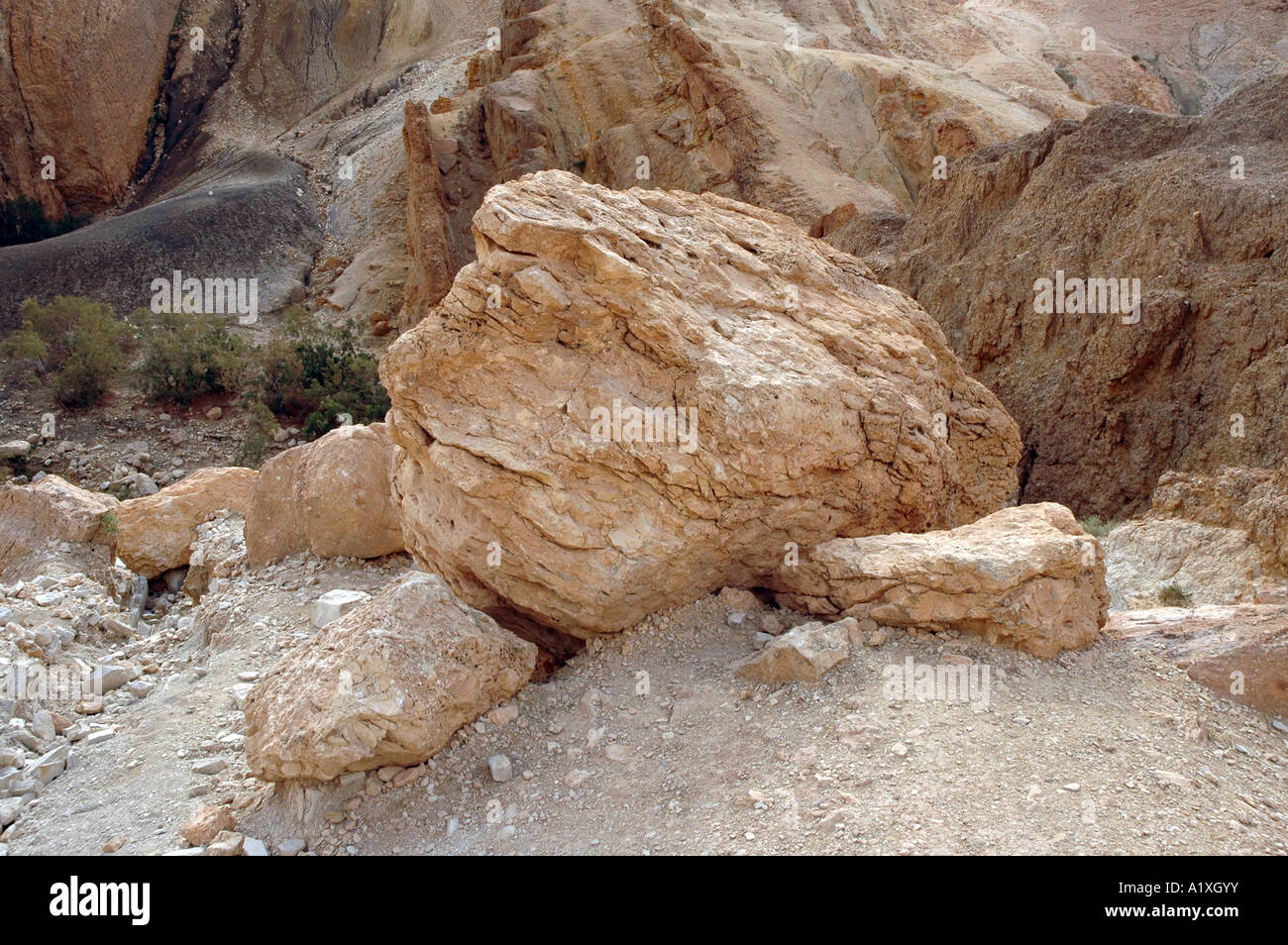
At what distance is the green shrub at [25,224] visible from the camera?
30656 millimetres

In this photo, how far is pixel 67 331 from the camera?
22.2 meters

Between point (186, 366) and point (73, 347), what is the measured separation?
10.7ft

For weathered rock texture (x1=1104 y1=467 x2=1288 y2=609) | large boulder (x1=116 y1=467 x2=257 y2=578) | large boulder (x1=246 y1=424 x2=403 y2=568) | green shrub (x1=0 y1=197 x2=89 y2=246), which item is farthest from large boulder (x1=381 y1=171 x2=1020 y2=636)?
green shrub (x1=0 y1=197 x2=89 y2=246)

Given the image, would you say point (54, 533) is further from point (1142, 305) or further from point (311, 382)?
point (1142, 305)

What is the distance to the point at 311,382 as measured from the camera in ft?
68.0

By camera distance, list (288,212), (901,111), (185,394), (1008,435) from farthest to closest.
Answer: (288,212)
(901,111)
(185,394)
(1008,435)

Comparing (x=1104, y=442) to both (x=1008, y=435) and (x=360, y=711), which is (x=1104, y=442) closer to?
(x=1008, y=435)

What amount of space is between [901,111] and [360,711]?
2247cm

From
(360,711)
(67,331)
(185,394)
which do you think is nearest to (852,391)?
(360,711)

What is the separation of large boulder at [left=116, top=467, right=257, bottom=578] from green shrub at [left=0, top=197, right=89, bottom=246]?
1101 inches

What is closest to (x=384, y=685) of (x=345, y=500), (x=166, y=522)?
(x=345, y=500)

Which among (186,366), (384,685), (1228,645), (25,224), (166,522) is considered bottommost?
(166,522)

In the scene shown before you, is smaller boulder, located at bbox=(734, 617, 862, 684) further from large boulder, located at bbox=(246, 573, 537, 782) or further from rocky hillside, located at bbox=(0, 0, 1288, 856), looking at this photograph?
large boulder, located at bbox=(246, 573, 537, 782)

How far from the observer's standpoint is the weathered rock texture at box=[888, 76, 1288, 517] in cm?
1003
